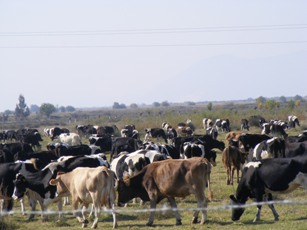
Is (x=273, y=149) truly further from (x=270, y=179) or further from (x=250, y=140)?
(x=270, y=179)

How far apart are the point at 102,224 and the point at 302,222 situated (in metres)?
4.90

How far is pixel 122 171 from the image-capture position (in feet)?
63.5

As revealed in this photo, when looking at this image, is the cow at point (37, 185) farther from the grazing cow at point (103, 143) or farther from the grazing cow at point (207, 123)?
the grazing cow at point (207, 123)

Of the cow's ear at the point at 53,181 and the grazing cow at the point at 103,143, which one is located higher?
the cow's ear at the point at 53,181

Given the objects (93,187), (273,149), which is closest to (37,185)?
(93,187)

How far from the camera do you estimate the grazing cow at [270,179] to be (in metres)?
14.3

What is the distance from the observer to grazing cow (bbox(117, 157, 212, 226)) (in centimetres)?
1469

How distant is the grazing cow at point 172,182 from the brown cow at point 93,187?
0.91m

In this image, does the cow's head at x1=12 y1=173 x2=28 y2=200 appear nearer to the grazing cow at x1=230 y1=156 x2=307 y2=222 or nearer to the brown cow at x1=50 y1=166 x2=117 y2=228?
the brown cow at x1=50 y1=166 x2=117 y2=228

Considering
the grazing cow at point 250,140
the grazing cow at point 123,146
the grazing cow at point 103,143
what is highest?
the grazing cow at point 250,140

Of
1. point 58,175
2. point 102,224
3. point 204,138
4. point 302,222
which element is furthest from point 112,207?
point 204,138

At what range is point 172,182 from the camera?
14945mm

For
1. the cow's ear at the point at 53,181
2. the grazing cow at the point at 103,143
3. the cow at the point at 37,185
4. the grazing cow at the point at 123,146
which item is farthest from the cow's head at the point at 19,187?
the grazing cow at the point at 103,143

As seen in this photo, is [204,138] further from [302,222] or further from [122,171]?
[302,222]
